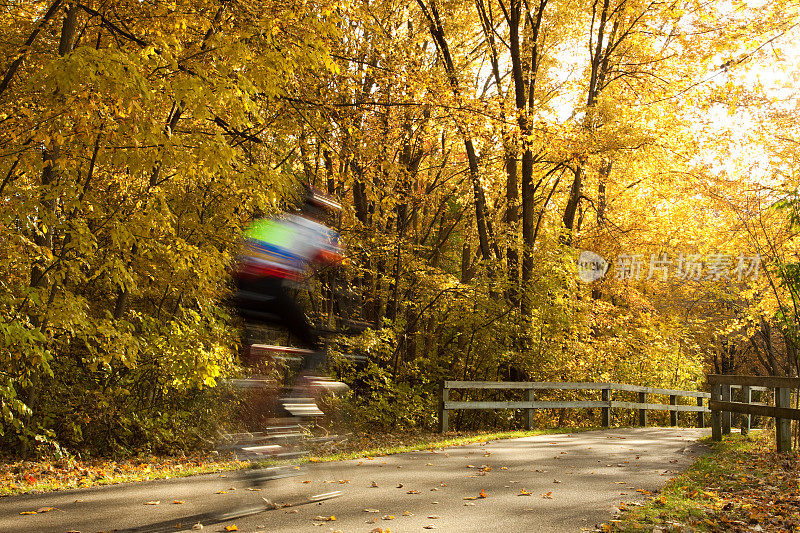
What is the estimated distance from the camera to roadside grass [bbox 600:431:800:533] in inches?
233

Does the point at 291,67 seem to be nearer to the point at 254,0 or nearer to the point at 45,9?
the point at 254,0

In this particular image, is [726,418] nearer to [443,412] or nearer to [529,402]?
[529,402]

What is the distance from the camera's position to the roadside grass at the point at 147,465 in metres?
7.91

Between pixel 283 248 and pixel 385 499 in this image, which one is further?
pixel 385 499

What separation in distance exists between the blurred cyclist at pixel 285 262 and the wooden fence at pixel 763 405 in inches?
269

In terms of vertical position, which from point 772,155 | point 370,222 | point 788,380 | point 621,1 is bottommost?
Result: point 788,380

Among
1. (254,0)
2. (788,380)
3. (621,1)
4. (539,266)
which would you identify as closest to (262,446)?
(254,0)

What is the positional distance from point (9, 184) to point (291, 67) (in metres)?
3.82

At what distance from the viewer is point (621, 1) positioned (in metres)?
22.3

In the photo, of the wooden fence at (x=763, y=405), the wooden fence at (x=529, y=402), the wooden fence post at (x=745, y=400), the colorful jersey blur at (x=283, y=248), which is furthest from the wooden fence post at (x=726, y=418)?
the colorful jersey blur at (x=283, y=248)

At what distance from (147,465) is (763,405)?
9142 mm

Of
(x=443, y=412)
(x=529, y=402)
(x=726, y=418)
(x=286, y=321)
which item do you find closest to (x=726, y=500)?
(x=286, y=321)

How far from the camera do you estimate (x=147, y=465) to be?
36.3 feet

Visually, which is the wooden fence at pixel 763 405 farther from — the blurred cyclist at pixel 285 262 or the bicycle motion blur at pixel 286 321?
the blurred cyclist at pixel 285 262
